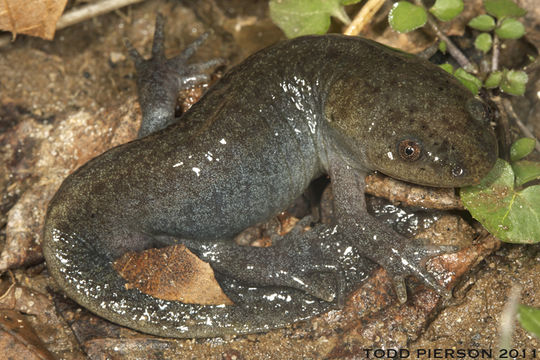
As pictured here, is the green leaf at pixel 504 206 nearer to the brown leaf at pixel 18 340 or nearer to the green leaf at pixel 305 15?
the green leaf at pixel 305 15

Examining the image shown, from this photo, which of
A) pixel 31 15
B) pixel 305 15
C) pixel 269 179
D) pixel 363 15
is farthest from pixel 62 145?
pixel 363 15

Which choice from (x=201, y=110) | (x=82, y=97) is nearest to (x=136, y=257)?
(x=201, y=110)

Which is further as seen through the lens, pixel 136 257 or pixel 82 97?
pixel 82 97

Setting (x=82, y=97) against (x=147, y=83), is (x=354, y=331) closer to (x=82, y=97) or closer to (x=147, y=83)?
(x=147, y=83)

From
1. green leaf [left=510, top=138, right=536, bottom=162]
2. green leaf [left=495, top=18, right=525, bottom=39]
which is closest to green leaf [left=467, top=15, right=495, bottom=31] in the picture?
green leaf [left=495, top=18, right=525, bottom=39]

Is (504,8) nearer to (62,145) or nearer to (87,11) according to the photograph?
(87,11)

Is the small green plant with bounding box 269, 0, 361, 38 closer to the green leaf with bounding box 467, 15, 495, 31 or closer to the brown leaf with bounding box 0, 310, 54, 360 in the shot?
the green leaf with bounding box 467, 15, 495, 31
